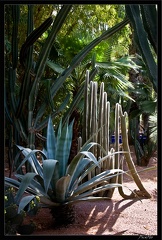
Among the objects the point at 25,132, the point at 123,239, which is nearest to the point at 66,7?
the point at 25,132

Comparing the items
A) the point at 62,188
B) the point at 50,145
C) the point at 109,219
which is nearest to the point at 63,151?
the point at 50,145

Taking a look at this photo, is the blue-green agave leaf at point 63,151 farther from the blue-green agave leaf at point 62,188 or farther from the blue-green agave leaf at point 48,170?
the blue-green agave leaf at point 48,170

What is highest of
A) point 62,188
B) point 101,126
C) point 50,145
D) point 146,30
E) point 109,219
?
point 146,30

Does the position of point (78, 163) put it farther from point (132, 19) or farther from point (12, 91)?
point (132, 19)

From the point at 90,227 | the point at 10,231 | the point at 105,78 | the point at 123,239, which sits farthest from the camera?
the point at 105,78

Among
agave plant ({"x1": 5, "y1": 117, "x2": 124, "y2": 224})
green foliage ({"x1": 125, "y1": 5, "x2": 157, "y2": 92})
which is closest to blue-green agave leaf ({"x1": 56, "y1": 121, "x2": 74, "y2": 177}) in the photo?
agave plant ({"x1": 5, "y1": 117, "x2": 124, "y2": 224})

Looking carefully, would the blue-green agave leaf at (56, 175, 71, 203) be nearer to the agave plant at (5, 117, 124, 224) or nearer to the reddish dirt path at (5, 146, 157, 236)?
the agave plant at (5, 117, 124, 224)

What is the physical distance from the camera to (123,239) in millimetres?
1614

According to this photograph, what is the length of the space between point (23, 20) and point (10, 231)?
13.0ft

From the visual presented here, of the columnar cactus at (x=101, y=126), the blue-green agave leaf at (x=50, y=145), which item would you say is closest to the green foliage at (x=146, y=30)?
the blue-green agave leaf at (x=50, y=145)

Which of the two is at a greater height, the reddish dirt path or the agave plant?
the agave plant

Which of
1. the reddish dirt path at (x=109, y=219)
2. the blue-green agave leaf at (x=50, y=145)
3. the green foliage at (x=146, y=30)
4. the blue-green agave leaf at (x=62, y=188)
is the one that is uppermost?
the green foliage at (x=146, y=30)

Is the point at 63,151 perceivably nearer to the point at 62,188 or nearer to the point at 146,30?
the point at 62,188

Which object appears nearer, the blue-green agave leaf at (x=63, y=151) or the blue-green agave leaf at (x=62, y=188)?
the blue-green agave leaf at (x=62, y=188)
